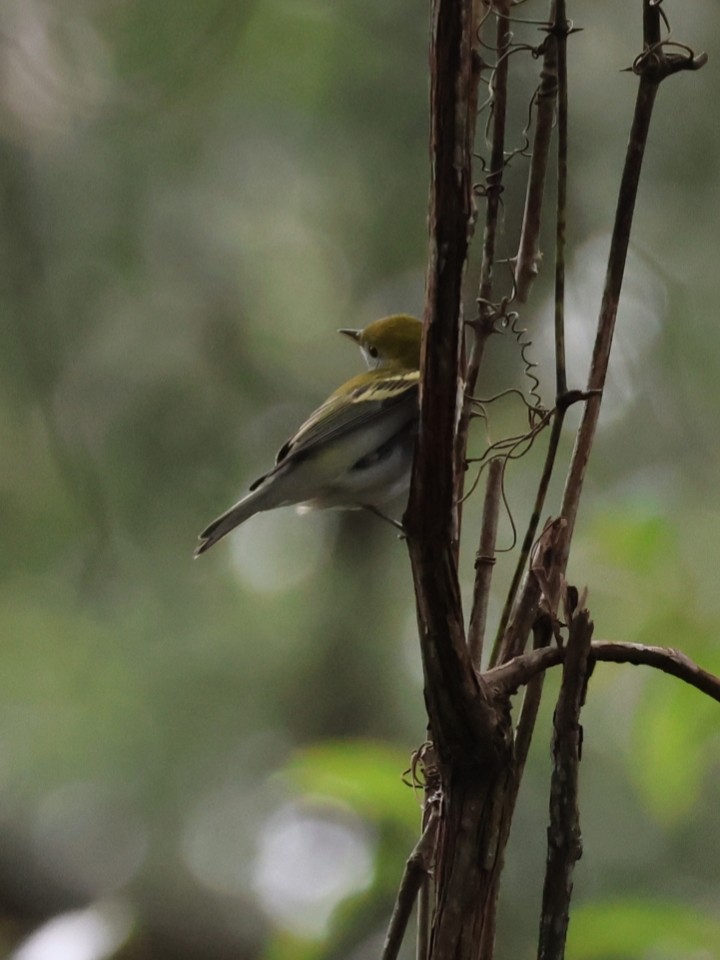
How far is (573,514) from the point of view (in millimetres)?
975

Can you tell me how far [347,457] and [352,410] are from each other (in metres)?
0.10

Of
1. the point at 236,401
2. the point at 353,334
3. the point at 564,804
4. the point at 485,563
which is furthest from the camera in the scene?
the point at 236,401

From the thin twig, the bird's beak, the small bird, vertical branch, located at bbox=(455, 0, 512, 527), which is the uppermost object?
the bird's beak

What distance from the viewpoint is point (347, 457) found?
1.78 meters

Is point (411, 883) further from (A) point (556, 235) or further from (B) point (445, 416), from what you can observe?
(A) point (556, 235)

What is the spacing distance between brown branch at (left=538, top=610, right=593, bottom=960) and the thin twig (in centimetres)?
14

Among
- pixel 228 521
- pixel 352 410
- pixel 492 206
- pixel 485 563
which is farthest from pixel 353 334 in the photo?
pixel 485 563

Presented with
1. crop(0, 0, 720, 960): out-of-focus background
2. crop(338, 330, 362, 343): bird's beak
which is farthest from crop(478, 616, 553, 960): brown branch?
crop(0, 0, 720, 960): out-of-focus background

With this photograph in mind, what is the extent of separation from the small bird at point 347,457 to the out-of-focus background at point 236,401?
1387mm

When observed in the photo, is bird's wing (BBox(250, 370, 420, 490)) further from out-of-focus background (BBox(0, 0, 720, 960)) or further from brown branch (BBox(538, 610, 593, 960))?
out-of-focus background (BBox(0, 0, 720, 960))

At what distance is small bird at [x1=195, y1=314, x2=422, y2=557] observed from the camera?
1.74 m

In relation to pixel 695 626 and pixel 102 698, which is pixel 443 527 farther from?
pixel 102 698

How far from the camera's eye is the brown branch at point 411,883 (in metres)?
1.00

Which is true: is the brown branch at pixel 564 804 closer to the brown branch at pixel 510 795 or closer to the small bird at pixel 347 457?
the brown branch at pixel 510 795
